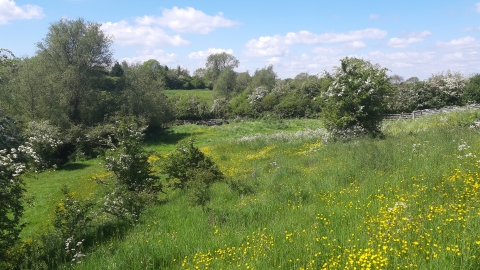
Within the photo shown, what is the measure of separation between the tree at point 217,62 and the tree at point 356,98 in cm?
7723

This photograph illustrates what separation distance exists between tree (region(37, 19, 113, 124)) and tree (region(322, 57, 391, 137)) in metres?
24.7

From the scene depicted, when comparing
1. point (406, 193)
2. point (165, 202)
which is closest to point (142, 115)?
point (165, 202)

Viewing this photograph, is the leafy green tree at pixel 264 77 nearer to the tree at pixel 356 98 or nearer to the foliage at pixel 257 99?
the foliage at pixel 257 99

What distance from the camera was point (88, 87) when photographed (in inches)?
1325

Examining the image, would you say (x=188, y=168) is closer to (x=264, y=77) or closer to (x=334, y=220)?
(x=334, y=220)

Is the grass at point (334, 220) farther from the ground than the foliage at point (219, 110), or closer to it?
closer to it

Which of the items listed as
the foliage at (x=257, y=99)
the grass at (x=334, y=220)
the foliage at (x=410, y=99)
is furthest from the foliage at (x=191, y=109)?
the grass at (x=334, y=220)

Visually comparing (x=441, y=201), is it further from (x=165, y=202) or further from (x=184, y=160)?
(x=184, y=160)

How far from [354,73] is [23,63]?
96.6 feet

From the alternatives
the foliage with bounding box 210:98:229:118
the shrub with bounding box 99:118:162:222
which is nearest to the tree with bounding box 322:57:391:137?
the shrub with bounding box 99:118:162:222

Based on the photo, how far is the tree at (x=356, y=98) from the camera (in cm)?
1794

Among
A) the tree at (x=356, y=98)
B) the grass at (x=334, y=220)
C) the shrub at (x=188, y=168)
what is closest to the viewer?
the grass at (x=334, y=220)

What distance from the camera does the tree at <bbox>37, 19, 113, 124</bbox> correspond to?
3206cm

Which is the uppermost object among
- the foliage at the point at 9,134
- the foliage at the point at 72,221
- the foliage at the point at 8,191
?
the foliage at the point at 9,134
